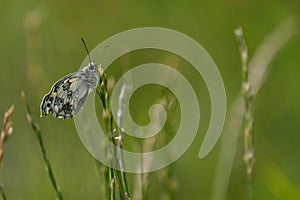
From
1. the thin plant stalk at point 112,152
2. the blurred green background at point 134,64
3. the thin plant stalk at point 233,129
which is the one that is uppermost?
the thin plant stalk at point 112,152

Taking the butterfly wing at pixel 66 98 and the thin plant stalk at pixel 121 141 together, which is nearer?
the thin plant stalk at pixel 121 141

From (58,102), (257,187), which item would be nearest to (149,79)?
(257,187)

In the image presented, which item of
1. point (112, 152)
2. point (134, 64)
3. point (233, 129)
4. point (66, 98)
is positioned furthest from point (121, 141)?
point (134, 64)

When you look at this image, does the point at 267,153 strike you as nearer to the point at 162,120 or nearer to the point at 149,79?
the point at 149,79

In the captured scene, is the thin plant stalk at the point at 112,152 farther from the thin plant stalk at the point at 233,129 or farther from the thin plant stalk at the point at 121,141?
the thin plant stalk at the point at 233,129

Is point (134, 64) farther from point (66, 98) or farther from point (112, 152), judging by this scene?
point (112, 152)

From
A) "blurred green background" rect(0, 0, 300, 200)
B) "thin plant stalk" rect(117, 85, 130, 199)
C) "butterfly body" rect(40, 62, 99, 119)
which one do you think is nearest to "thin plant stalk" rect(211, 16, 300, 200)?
"blurred green background" rect(0, 0, 300, 200)

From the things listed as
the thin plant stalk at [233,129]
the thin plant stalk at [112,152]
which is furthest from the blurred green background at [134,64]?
the thin plant stalk at [112,152]
